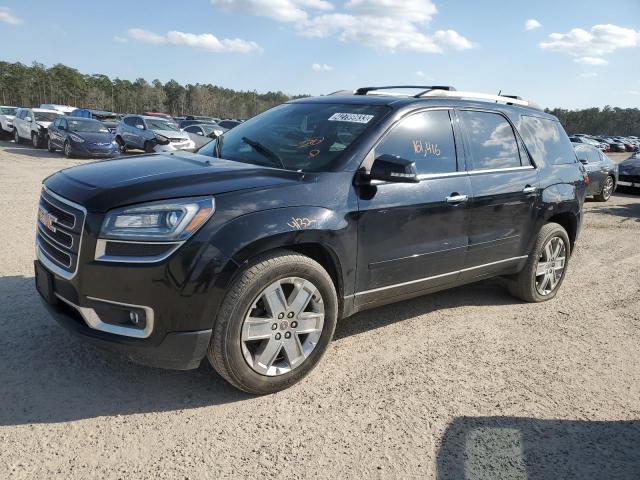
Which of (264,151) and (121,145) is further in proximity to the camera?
(121,145)

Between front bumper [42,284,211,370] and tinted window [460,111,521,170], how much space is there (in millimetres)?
2611

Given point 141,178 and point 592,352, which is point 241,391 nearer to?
point 141,178

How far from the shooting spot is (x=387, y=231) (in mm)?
3541

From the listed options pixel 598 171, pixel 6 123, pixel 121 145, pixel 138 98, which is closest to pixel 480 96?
pixel 598 171

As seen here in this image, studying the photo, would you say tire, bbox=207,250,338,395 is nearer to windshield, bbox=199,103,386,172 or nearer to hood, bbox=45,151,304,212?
hood, bbox=45,151,304,212

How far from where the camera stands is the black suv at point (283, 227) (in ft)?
9.02

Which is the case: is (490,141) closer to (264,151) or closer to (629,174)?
(264,151)

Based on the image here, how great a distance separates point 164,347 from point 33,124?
74.1 ft

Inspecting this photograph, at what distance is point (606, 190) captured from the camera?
1356 centimetres

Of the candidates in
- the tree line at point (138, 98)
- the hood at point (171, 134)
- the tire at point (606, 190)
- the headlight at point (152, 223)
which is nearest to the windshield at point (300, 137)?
the headlight at point (152, 223)

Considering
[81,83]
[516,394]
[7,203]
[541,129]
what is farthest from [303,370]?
[81,83]

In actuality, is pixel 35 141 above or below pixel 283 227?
below

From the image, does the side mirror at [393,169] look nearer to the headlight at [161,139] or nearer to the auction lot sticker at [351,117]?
the auction lot sticker at [351,117]

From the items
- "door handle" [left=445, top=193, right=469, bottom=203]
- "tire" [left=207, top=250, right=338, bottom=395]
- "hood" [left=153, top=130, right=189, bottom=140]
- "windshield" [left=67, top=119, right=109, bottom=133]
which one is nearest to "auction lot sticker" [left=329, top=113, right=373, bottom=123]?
"door handle" [left=445, top=193, right=469, bottom=203]
